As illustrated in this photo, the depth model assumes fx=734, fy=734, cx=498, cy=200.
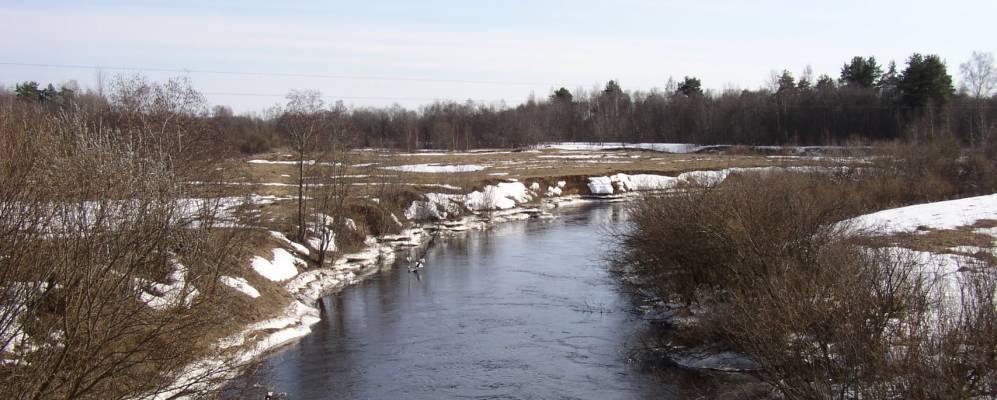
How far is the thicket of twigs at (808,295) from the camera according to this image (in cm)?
948

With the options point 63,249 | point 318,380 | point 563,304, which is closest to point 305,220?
point 563,304

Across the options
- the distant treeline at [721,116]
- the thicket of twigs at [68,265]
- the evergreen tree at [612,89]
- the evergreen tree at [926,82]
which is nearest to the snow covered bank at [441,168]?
the distant treeline at [721,116]

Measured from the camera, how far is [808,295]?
12.1 meters

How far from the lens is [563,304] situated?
24391mm

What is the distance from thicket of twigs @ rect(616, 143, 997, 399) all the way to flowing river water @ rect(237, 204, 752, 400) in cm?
204

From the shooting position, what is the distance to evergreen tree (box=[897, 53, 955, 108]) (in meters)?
73.6

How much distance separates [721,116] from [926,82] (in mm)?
35273

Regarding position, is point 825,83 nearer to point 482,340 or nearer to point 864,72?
point 864,72

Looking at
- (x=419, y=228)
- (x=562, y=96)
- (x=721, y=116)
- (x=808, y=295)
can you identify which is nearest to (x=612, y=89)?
(x=562, y=96)

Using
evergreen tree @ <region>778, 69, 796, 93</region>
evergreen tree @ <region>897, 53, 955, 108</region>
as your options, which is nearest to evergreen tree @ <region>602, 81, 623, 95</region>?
evergreen tree @ <region>778, 69, 796, 93</region>

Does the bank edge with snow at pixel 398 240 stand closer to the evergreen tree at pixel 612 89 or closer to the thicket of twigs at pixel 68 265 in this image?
the thicket of twigs at pixel 68 265

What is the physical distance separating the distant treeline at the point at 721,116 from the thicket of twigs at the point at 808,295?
41653 millimetres

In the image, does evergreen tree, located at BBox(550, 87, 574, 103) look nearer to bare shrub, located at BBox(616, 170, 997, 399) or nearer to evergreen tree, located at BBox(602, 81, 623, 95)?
evergreen tree, located at BBox(602, 81, 623, 95)

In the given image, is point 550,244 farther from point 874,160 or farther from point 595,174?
point 595,174
